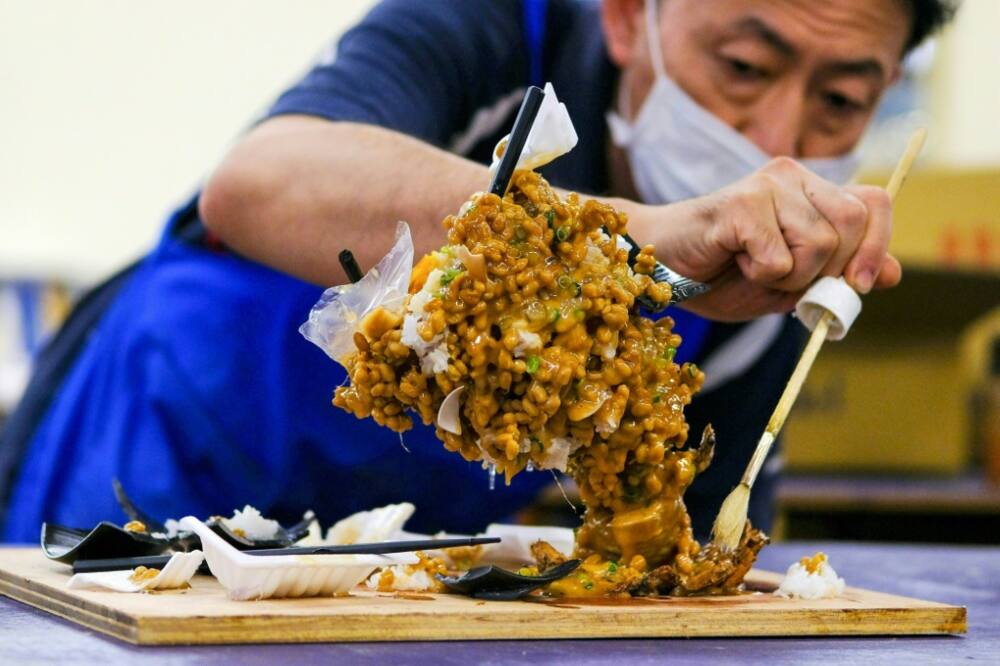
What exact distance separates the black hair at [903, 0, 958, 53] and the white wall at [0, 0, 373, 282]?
3.67m

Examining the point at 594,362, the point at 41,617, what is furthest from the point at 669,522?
the point at 41,617

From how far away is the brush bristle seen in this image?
1.25 m

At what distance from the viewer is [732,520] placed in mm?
1255

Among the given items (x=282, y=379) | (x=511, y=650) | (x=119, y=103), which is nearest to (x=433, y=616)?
(x=511, y=650)

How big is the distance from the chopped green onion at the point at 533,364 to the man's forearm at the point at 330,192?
398mm

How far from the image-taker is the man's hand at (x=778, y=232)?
1.27 metres

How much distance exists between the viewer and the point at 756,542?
4.12ft

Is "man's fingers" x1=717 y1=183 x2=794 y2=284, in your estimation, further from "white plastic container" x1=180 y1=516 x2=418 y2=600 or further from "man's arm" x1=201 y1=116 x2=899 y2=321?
"white plastic container" x1=180 y1=516 x2=418 y2=600

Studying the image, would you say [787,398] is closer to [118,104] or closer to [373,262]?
[373,262]

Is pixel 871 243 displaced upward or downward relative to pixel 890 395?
upward

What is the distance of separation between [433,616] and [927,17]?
4.59 ft

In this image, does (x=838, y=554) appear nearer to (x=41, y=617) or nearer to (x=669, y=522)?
(x=669, y=522)

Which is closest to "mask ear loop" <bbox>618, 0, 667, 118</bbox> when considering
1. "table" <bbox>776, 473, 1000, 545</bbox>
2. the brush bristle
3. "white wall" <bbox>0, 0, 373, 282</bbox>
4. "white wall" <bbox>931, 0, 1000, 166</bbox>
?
the brush bristle

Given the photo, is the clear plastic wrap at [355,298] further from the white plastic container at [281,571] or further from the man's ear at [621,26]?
the man's ear at [621,26]
